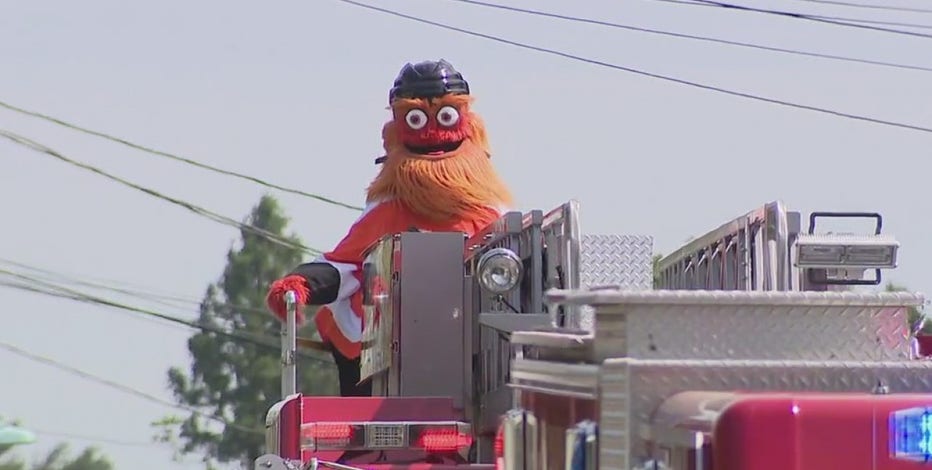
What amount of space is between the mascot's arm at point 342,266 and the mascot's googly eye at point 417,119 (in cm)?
51

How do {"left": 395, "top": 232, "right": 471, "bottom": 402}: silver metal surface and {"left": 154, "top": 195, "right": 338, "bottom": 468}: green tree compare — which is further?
{"left": 154, "top": 195, "right": 338, "bottom": 468}: green tree

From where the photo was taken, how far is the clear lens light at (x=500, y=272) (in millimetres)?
9453

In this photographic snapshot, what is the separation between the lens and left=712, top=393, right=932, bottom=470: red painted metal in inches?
180

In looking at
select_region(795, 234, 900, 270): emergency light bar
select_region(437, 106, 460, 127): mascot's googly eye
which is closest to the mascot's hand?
select_region(437, 106, 460, 127): mascot's googly eye

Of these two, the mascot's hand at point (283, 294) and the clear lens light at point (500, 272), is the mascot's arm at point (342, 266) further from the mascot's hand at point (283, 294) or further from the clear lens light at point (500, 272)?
the clear lens light at point (500, 272)

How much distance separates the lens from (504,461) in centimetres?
665

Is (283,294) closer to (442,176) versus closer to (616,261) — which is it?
(442,176)

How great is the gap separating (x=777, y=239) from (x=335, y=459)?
1.98 meters

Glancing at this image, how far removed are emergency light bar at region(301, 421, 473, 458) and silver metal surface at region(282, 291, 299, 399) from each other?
158cm

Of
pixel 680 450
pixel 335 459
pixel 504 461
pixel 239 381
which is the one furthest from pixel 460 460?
pixel 239 381

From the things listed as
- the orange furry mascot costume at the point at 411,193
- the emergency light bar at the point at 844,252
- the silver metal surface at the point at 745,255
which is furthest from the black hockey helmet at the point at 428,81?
the emergency light bar at the point at 844,252

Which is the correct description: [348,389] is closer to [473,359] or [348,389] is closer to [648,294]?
[473,359]

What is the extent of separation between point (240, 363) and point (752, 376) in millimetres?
33990

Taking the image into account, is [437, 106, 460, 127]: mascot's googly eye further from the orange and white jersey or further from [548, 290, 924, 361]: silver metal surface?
[548, 290, 924, 361]: silver metal surface
